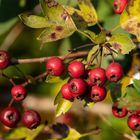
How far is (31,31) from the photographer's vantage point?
11.8 feet

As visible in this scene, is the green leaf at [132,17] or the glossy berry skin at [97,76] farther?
the green leaf at [132,17]

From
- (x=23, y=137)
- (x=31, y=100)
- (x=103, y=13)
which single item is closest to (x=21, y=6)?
(x=103, y=13)

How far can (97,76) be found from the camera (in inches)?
75.3

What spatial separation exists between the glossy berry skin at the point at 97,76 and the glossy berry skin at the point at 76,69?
0.12ft

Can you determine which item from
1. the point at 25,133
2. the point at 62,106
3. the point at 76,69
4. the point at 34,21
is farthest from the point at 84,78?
the point at 25,133

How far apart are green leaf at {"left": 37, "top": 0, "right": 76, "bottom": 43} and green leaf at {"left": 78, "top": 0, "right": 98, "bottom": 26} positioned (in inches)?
4.8

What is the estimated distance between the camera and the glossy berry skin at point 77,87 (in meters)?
1.90

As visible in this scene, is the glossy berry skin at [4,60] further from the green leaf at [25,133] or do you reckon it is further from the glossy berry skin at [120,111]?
the green leaf at [25,133]

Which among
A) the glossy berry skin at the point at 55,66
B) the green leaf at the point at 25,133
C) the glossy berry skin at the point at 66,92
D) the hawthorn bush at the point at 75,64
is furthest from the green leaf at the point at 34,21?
the green leaf at the point at 25,133

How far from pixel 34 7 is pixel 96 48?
68cm

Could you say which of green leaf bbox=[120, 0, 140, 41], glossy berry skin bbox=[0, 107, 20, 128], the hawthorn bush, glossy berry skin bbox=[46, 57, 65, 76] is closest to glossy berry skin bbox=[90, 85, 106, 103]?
the hawthorn bush

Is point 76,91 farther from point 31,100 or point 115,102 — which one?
point 31,100

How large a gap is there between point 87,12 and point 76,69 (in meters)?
0.32

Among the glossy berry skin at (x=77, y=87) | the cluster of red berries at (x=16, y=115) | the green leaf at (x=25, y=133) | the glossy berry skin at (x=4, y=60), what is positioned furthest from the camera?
the green leaf at (x=25, y=133)
